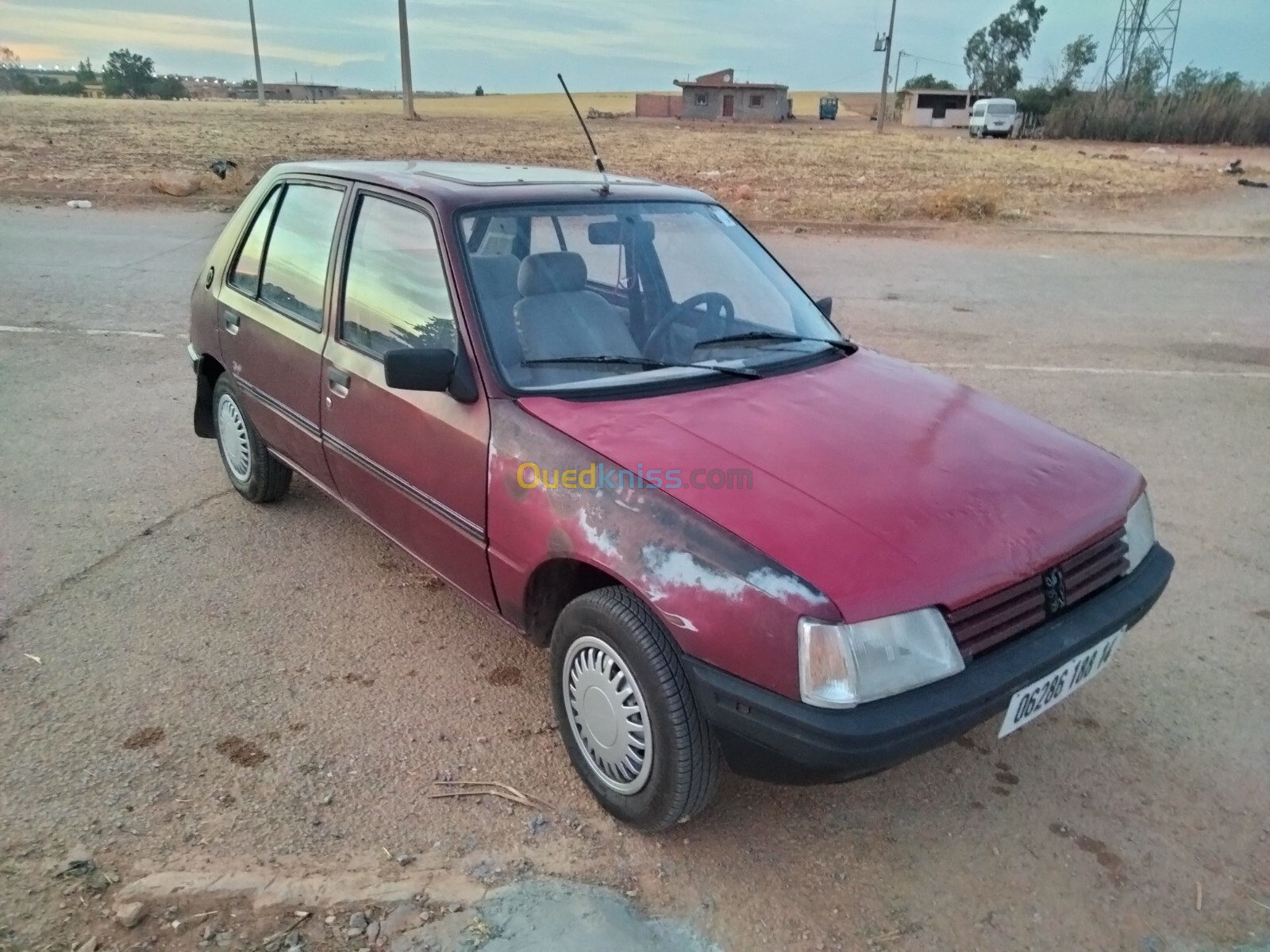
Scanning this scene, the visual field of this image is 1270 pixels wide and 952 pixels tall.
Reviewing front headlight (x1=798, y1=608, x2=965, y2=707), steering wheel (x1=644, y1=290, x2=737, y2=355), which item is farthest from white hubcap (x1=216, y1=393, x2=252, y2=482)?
front headlight (x1=798, y1=608, x2=965, y2=707)

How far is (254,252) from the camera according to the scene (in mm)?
4168

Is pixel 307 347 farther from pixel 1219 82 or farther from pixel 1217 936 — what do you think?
pixel 1219 82

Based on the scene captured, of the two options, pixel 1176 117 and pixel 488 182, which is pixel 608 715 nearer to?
pixel 488 182

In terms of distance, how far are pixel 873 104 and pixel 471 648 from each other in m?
108

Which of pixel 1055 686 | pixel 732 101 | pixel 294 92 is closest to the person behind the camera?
pixel 1055 686

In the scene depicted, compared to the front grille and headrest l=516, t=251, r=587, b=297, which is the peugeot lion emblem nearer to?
the front grille

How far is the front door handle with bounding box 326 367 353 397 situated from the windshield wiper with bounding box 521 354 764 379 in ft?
2.79

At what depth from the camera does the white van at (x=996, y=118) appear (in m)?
48.2

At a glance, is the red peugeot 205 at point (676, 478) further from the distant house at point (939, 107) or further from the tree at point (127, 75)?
the tree at point (127, 75)

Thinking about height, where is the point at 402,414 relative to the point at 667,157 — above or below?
below

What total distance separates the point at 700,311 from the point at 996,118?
171 ft

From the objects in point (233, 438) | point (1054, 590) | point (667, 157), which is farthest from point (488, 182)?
point (667, 157)

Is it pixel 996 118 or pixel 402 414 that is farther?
pixel 996 118

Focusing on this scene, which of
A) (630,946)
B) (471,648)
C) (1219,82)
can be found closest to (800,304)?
(471,648)
